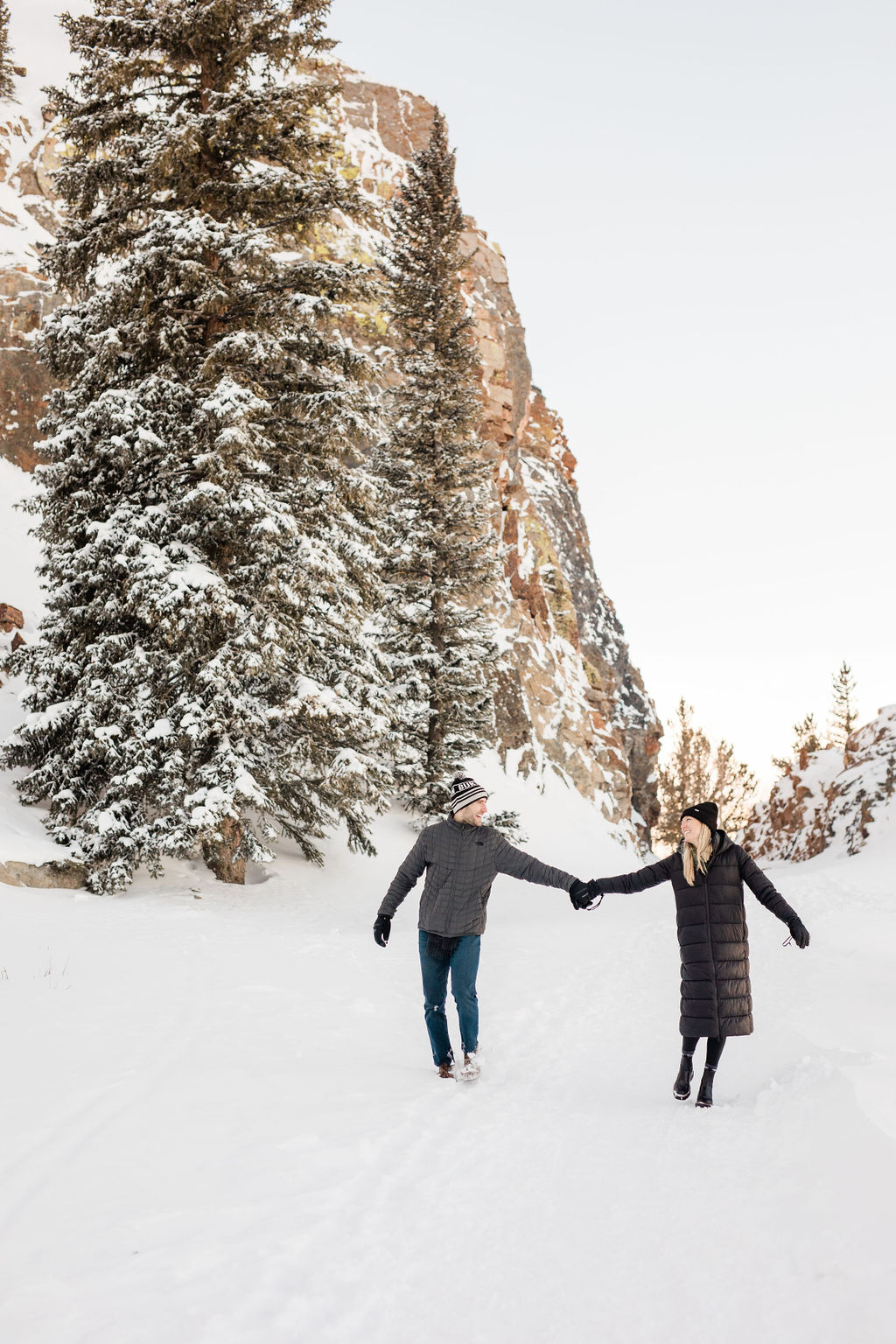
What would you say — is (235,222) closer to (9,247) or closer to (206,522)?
(206,522)

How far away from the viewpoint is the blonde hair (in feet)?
16.7

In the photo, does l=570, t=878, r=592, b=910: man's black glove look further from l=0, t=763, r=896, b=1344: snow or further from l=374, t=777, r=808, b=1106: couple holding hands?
l=0, t=763, r=896, b=1344: snow

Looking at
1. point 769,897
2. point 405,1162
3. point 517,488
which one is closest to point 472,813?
point 769,897

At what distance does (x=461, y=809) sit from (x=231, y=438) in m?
7.14

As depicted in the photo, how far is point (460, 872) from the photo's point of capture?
5.61 metres

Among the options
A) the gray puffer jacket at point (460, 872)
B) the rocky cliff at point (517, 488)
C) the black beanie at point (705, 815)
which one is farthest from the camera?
the rocky cliff at point (517, 488)

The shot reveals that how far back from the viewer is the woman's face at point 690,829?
5086 mm

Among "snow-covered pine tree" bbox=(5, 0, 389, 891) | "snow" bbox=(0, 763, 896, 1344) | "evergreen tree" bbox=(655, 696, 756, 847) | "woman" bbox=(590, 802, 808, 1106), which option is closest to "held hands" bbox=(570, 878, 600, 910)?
"woman" bbox=(590, 802, 808, 1106)

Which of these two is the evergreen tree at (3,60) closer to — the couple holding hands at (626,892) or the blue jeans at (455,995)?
the couple holding hands at (626,892)

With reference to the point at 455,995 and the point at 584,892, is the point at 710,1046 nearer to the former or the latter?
the point at 584,892

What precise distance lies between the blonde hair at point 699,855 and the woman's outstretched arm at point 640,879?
0.60 ft

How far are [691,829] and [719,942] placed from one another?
68 centimetres

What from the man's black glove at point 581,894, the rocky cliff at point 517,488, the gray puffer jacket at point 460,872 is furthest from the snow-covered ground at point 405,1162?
the rocky cliff at point 517,488

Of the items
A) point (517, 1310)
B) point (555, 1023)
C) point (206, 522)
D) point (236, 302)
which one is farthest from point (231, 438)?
point (517, 1310)
